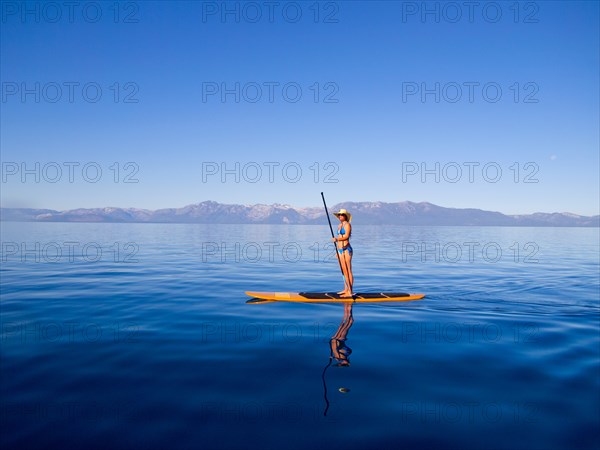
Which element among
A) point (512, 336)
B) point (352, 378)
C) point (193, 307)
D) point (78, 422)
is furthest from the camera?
point (193, 307)

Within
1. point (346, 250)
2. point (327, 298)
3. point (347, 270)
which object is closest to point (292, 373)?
point (327, 298)

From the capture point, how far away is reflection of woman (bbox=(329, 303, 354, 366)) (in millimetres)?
8617

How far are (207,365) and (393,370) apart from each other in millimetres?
4074

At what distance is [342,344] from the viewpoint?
9.77 metres

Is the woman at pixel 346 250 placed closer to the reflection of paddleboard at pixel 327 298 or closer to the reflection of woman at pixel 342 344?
the reflection of paddleboard at pixel 327 298

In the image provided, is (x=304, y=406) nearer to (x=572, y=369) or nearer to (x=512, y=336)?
(x=572, y=369)

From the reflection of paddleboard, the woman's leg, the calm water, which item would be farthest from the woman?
the calm water

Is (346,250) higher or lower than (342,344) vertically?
higher

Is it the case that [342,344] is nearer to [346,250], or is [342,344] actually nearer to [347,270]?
[347,270]

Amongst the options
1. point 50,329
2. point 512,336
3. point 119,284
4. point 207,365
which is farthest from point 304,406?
point 119,284

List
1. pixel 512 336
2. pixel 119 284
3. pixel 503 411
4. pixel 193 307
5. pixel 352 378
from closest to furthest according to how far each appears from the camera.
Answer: pixel 503 411
pixel 352 378
pixel 512 336
pixel 193 307
pixel 119 284

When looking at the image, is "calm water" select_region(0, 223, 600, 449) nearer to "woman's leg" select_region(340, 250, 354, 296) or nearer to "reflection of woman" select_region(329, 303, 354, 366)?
"reflection of woman" select_region(329, 303, 354, 366)

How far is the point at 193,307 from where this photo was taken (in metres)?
14.0

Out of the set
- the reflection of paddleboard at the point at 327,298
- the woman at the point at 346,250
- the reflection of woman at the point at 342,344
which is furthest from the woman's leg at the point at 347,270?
the reflection of woman at the point at 342,344
